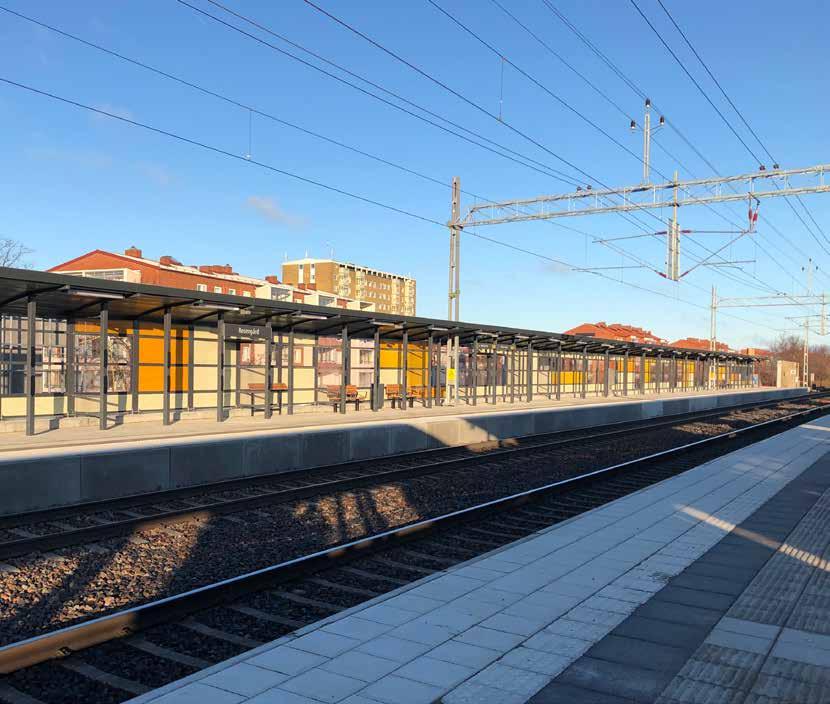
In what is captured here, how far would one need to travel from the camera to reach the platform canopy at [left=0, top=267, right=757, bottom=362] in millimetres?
13011

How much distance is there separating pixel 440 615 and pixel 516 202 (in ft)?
60.0

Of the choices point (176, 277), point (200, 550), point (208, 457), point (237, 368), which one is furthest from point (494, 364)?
point (176, 277)

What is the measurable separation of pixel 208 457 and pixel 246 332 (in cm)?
728

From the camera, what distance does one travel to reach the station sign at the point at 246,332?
1792 centimetres

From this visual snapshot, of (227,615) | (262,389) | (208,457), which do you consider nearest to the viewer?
(227,615)

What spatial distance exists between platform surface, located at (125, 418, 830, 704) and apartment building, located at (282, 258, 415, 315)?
117858 mm

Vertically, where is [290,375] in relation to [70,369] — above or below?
below

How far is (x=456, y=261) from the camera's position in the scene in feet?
72.6

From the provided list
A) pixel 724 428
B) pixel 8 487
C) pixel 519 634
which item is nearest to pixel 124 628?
pixel 519 634

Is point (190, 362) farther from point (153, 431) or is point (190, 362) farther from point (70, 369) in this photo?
point (153, 431)

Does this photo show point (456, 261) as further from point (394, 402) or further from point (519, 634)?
point (519, 634)

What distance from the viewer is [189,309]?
16234mm

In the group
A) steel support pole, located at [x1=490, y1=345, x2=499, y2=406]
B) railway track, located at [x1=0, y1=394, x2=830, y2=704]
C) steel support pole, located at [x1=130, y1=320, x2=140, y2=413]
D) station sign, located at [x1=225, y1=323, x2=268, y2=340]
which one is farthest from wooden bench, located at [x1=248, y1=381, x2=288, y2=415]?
railway track, located at [x1=0, y1=394, x2=830, y2=704]

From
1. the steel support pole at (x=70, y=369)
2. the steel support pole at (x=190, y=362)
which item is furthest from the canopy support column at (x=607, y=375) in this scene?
the steel support pole at (x=70, y=369)
